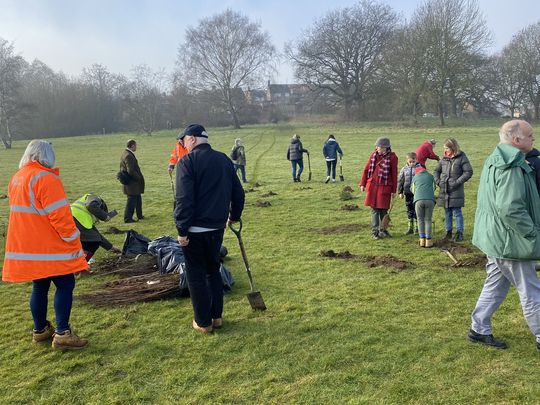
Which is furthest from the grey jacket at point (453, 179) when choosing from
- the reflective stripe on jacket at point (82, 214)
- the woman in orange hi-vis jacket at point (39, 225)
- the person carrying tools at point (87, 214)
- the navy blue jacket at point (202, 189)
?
the woman in orange hi-vis jacket at point (39, 225)

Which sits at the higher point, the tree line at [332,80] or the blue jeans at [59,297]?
the tree line at [332,80]

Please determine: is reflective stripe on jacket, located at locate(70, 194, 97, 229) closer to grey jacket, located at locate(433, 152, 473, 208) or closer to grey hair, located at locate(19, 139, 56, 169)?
grey hair, located at locate(19, 139, 56, 169)

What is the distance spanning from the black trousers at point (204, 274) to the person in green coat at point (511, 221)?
8.72ft

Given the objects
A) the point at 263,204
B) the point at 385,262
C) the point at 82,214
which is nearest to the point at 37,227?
the point at 82,214

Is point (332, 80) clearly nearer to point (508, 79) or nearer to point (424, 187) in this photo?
point (508, 79)

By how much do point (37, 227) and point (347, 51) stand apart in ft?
170

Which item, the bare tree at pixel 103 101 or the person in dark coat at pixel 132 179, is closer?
the person in dark coat at pixel 132 179

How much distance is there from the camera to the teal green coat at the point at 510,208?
13.0 ft

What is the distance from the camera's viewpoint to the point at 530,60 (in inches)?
1923

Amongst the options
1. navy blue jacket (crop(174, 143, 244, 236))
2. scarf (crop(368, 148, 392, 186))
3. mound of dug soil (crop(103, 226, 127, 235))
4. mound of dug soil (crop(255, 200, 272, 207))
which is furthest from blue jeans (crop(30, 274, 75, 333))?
mound of dug soil (crop(255, 200, 272, 207))

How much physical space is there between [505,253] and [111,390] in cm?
369

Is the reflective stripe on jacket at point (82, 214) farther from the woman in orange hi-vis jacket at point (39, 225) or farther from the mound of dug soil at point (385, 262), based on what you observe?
the mound of dug soil at point (385, 262)

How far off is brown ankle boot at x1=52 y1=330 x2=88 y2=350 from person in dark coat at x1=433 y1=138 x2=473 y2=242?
22.1 feet

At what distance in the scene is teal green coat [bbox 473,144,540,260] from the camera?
396 centimetres
